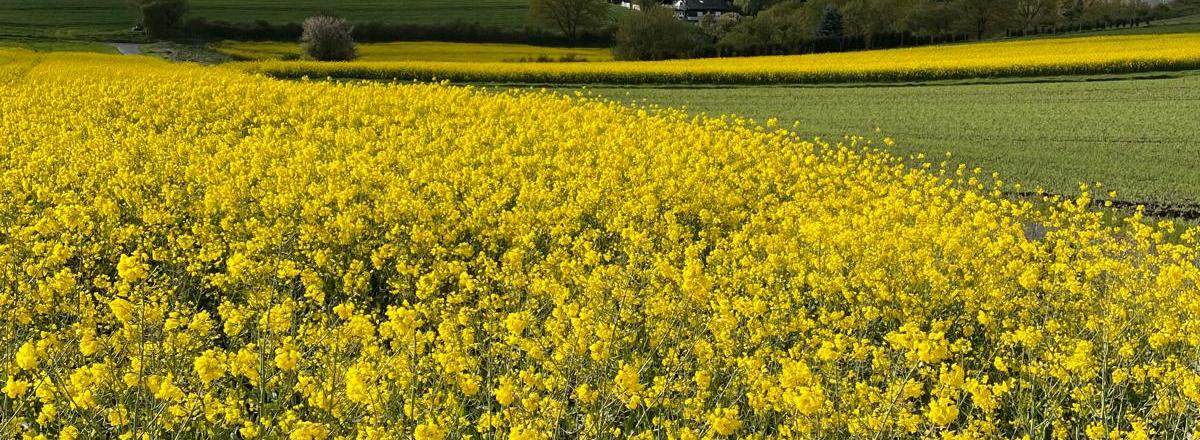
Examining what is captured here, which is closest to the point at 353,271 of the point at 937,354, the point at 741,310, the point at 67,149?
the point at 741,310

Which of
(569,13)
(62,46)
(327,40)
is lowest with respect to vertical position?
(327,40)

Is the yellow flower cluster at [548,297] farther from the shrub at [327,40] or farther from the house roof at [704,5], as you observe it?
the house roof at [704,5]

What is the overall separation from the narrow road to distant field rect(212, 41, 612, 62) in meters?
4.12

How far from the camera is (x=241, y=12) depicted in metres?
63.7

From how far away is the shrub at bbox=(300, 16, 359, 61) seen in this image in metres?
39.5

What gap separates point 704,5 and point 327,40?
2842 inches

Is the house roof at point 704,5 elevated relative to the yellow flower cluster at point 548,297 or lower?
elevated

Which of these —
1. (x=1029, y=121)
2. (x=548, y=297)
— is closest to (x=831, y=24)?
(x=1029, y=121)

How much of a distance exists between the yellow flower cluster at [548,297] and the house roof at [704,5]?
95.5 meters

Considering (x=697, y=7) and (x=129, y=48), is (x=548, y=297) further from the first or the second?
(x=697, y=7)

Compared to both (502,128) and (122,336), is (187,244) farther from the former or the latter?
(502,128)

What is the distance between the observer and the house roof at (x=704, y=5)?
339ft

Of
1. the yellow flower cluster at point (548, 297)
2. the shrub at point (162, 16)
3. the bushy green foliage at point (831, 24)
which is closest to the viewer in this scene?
the yellow flower cluster at point (548, 297)

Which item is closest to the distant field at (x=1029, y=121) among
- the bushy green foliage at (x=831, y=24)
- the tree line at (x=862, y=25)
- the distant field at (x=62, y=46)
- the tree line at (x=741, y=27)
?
the tree line at (x=862, y=25)
